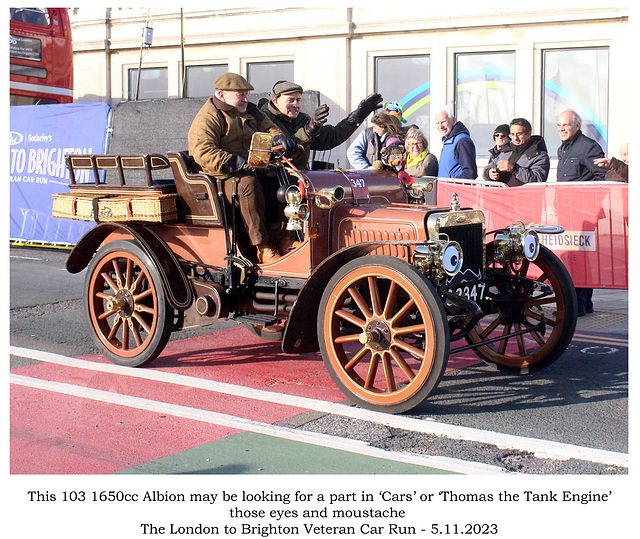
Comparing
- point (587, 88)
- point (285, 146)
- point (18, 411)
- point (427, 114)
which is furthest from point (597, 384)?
point (427, 114)

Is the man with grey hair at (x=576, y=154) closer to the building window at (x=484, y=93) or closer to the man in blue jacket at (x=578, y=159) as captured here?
the man in blue jacket at (x=578, y=159)

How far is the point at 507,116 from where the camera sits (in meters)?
17.4

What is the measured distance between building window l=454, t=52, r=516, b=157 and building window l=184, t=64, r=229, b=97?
6359 mm

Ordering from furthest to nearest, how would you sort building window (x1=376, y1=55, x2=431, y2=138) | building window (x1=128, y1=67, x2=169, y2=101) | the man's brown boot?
1. building window (x1=128, y1=67, x2=169, y2=101)
2. building window (x1=376, y1=55, x2=431, y2=138)
3. the man's brown boot

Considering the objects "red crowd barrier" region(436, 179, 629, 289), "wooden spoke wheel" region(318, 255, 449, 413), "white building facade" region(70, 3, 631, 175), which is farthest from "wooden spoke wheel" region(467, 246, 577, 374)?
"white building facade" region(70, 3, 631, 175)

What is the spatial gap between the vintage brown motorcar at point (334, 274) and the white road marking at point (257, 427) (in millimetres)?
568

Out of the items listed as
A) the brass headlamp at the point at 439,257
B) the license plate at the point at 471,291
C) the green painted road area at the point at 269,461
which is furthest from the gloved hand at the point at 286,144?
the green painted road area at the point at 269,461

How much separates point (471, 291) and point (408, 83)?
13777 millimetres

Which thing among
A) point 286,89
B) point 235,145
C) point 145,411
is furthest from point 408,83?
point 145,411

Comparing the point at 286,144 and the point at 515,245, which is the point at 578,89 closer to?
the point at 515,245

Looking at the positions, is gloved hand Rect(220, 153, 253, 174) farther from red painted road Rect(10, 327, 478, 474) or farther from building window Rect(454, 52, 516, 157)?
building window Rect(454, 52, 516, 157)

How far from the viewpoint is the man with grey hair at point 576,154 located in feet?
28.1

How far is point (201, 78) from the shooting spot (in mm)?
21172

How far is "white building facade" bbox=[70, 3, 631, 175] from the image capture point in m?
16.4
